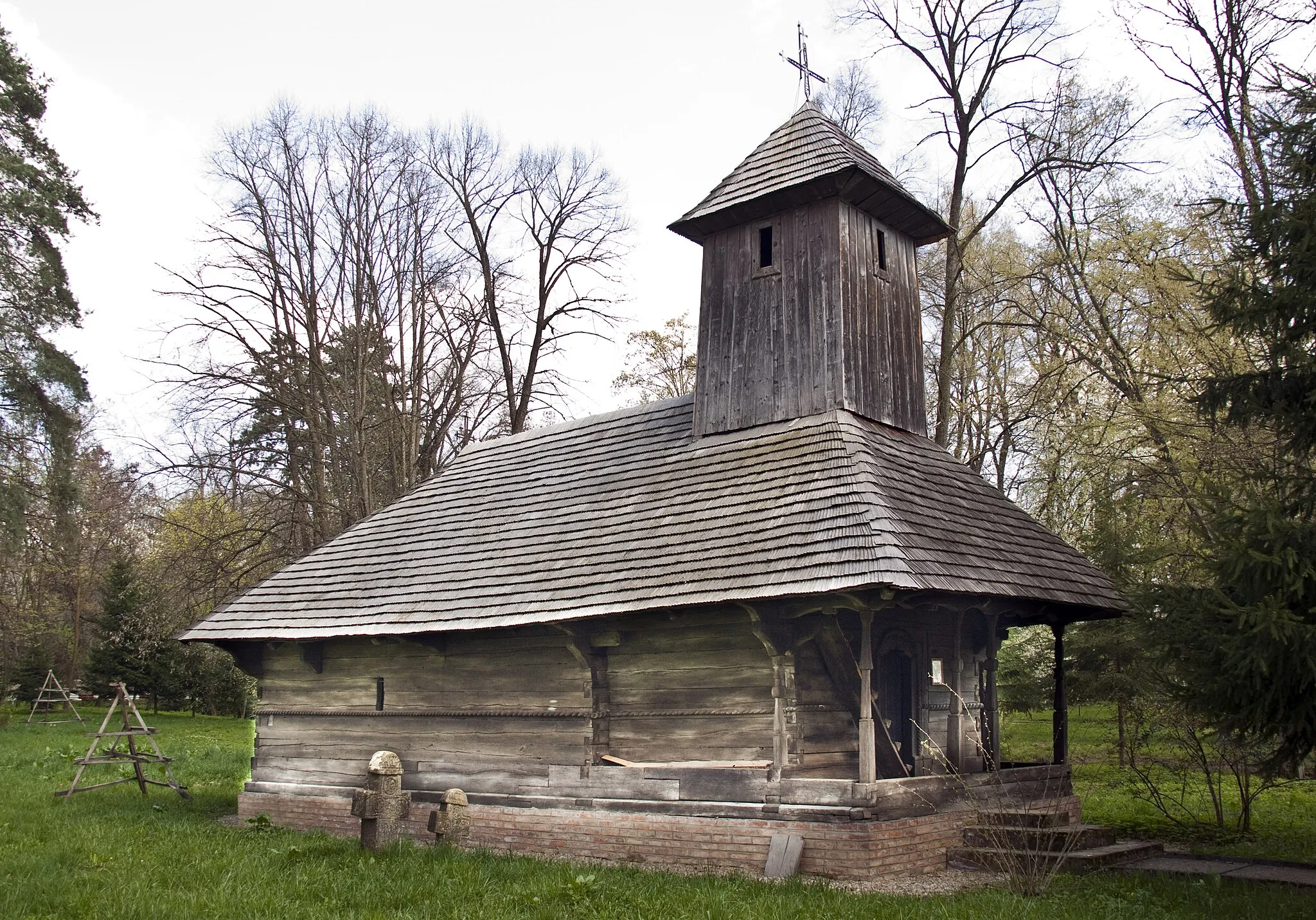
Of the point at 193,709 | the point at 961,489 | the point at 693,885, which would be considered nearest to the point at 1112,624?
the point at 961,489

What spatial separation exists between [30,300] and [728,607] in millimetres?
15220

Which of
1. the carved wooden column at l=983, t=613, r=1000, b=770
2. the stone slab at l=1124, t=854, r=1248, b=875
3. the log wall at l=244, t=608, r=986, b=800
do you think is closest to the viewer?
the stone slab at l=1124, t=854, r=1248, b=875

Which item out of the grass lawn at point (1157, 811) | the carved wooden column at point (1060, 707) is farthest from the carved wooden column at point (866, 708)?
the grass lawn at point (1157, 811)

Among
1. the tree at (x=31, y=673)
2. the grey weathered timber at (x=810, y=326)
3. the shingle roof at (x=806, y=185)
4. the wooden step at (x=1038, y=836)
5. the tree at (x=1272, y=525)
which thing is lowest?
the tree at (x=31, y=673)

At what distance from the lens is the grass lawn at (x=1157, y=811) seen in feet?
35.3

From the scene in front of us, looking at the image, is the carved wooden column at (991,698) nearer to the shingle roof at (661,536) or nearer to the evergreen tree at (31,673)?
the shingle roof at (661,536)

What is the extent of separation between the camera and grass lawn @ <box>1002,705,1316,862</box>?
35.3 ft

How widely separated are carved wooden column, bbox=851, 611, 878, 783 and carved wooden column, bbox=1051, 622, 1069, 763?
11.5ft

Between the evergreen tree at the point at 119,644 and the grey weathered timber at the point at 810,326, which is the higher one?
the grey weathered timber at the point at 810,326

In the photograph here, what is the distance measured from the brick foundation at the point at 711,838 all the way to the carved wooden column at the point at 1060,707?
0.63 metres

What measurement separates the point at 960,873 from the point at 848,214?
23.5ft

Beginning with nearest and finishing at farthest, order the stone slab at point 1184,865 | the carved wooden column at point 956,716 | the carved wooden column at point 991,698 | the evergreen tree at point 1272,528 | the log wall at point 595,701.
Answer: the evergreen tree at point 1272,528, the stone slab at point 1184,865, the log wall at point 595,701, the carved wooden column at point 956,716, the carved wooden column at point 991,698

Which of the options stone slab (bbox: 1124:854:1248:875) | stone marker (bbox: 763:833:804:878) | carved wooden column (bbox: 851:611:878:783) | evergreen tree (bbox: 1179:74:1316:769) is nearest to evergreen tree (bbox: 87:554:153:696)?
stone marker (bbox: 763:833:804:878)

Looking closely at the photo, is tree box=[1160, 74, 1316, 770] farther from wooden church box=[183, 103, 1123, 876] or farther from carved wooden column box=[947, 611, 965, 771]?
carved wooden column box=[947, 611, 965, 771]
